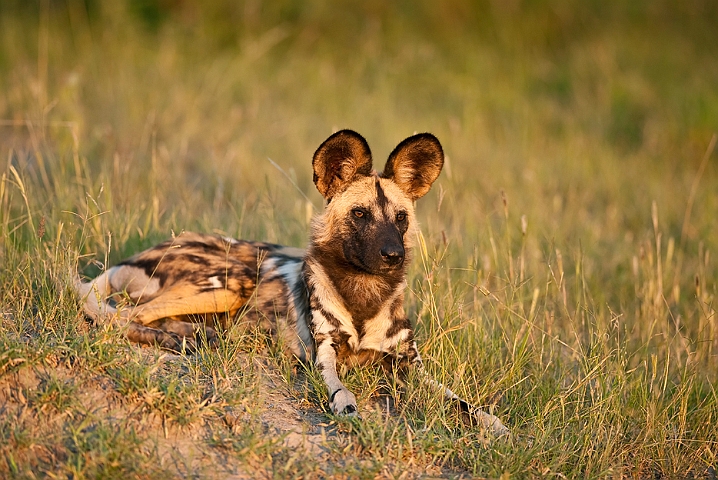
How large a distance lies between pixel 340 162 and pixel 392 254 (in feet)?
1.65

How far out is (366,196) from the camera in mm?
3533

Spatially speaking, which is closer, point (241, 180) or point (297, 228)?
point (297, 228)

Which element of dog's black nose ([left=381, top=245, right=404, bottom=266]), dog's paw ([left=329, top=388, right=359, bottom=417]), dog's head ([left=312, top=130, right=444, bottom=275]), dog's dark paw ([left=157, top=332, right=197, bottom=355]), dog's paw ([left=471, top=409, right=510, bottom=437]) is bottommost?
dog's paw ([left=471, top=409, right=510, bottom=437])

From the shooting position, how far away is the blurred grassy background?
3.86 metres

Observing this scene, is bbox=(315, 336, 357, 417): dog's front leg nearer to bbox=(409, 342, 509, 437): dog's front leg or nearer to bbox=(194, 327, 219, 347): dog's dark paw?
bbox=(409, 342, 509, 437): dog's front leg

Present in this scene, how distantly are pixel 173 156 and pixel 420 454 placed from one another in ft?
13.3

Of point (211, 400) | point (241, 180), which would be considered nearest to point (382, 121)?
point (241, 180)

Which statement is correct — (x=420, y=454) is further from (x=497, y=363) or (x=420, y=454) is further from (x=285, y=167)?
(x=285, y=167)

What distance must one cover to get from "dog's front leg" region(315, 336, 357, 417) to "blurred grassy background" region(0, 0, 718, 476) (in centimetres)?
42

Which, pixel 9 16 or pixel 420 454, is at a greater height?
pixel 9 16

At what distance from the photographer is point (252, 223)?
16.2ft

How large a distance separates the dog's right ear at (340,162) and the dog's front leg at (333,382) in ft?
2.13

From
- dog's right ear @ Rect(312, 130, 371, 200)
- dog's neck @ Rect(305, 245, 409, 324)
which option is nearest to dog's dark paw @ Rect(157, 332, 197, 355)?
dog's neck @ Rect(305, 245, 409, 324)

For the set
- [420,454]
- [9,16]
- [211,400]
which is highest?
[9,16]
